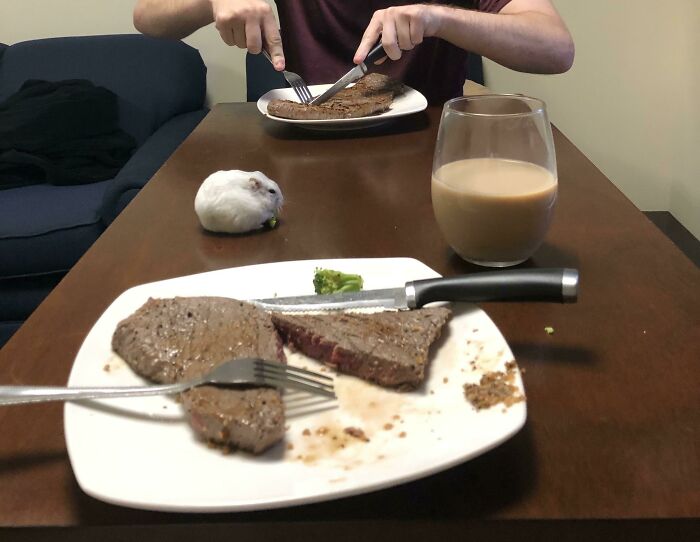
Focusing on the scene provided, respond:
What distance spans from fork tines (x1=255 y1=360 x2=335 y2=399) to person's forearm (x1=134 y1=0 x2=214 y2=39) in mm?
1213

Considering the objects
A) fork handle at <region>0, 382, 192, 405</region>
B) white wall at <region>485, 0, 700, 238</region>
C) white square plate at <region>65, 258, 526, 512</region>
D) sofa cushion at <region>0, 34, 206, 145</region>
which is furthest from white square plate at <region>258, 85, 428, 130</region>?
white wall at <region>485, 0, 700, 238</region>

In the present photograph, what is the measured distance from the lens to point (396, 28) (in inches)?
52.3

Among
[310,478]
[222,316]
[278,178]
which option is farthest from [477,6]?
[310,478]

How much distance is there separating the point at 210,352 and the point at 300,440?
0.13 meters

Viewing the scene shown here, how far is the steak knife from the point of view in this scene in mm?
620

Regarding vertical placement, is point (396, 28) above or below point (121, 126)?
above

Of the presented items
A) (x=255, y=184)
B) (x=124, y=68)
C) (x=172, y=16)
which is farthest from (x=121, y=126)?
(x=255, y=184)

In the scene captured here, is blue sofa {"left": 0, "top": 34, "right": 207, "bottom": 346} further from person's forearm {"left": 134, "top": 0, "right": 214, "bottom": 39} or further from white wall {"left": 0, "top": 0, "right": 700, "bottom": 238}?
person's forearm {"left": 134, "top": 0, "right": 214, "bottom": 39}

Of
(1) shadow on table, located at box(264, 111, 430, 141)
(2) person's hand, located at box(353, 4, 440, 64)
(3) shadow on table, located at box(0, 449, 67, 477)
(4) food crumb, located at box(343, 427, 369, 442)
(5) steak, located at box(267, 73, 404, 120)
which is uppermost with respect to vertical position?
(2) person's hand, located at box(353, 4, 440, 64)

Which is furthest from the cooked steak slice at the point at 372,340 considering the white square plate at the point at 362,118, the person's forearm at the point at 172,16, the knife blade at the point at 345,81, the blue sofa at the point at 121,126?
the blue sofa at the point at 121,126

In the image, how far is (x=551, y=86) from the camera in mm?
2701

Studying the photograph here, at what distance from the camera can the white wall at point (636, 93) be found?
2559 mm

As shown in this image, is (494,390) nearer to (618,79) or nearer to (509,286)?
(509,286)

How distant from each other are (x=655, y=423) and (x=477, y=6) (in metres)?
1.50
